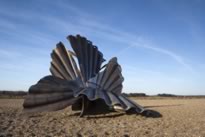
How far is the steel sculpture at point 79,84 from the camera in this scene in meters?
13.6

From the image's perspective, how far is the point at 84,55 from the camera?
17328mm

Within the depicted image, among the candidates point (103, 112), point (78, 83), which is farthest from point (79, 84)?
point (103, 112)

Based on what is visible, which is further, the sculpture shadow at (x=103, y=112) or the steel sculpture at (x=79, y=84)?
the sculpture shadow at (x=103, y=112)

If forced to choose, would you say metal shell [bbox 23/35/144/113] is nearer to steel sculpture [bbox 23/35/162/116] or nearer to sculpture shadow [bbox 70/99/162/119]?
steel sculpture [bbox 23/35/162/116]

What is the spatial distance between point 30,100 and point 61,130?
13.9 feet

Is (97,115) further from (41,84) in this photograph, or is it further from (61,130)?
(61,130)

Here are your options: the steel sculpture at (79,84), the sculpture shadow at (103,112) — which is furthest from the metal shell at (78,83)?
the sculpture shadow at (103,112)

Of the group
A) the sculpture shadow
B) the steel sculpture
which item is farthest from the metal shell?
the sculpture shadow

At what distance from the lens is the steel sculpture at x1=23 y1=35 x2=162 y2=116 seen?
1364 centimetres

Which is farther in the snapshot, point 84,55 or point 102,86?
point 84,55

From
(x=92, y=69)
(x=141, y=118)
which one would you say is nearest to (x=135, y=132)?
(x=141, y=118)

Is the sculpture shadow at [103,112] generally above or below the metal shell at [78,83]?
below

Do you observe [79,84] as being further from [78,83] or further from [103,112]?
[103,112]

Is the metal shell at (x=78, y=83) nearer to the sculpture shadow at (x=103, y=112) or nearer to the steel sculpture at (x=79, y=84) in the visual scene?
the steel sculpture at (x=79, y=84)
